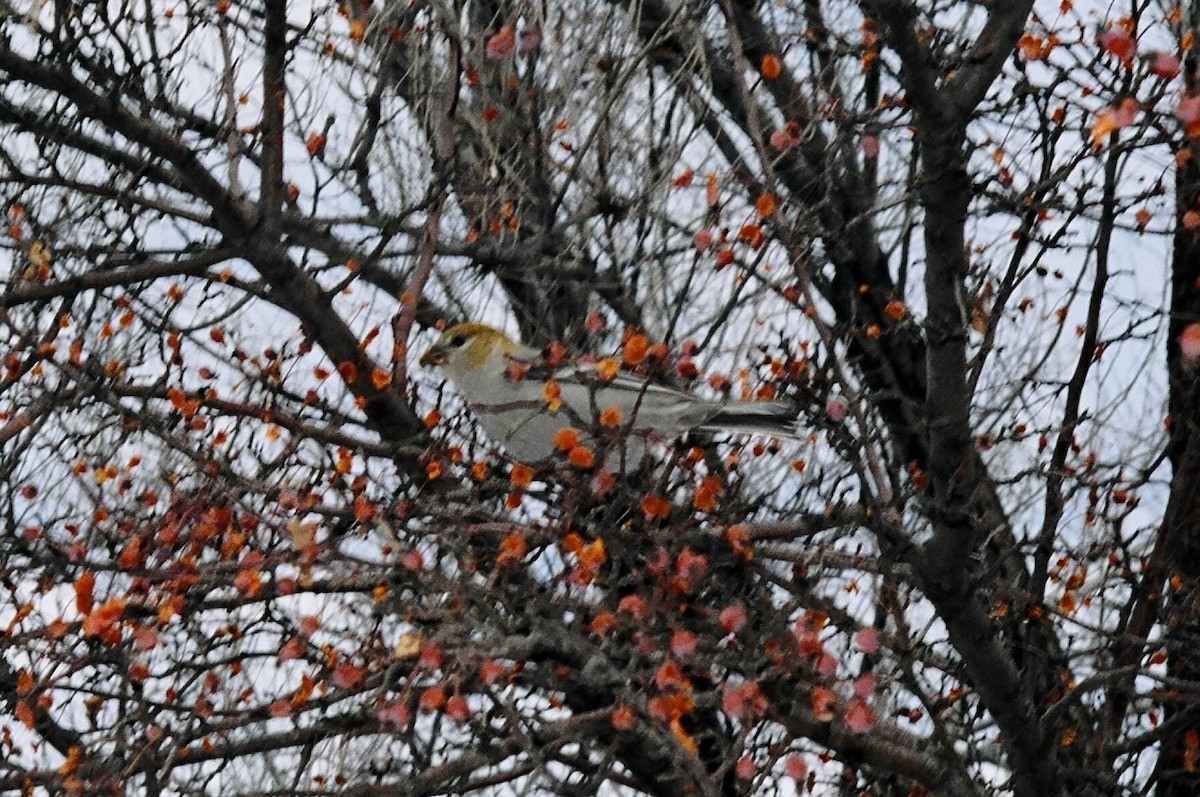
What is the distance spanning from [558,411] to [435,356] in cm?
163

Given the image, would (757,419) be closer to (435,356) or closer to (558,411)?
(558,411)

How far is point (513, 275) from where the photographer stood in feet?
24.2

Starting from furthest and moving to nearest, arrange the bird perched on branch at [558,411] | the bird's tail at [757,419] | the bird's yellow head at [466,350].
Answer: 1. the bird's yellow head at [466,350]
2. the bird's tail at [757,419]
3. the bird perched on branch at [558,411]

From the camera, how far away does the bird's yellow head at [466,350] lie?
5801mm

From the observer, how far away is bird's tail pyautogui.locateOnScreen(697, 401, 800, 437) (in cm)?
507

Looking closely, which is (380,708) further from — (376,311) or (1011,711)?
(376,311)

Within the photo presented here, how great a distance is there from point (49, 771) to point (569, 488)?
2242 mm

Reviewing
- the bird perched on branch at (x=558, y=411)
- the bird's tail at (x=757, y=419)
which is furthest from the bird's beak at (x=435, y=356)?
the bird's tail at (x=757, y=419)

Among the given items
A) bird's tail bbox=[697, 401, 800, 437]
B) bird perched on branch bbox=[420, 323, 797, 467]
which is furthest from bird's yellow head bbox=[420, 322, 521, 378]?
bird's tail bbox=[697, 401, 800, 437]

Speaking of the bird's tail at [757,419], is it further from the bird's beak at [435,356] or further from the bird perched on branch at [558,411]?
the bird's beak at [435,356]

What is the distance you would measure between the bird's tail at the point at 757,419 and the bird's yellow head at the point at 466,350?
1059 millimetres

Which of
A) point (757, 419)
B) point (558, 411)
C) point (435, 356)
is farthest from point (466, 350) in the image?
point (558, 411)

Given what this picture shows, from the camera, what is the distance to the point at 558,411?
437 cm

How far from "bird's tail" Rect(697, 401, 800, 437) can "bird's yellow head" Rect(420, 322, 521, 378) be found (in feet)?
3.47
